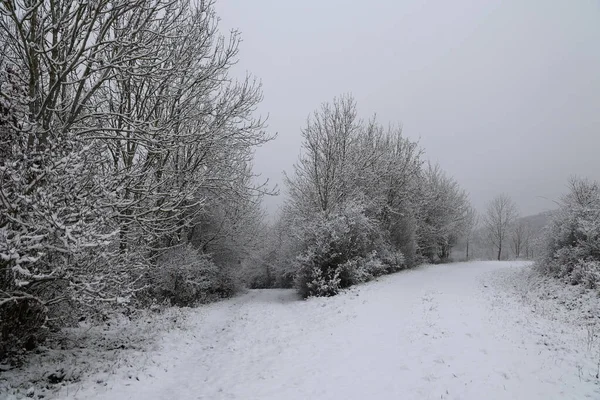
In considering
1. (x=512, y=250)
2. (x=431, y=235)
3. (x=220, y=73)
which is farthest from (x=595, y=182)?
(x=512, y=250)

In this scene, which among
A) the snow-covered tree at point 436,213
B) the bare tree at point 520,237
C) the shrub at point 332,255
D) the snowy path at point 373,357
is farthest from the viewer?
the bare tree at point 520,237

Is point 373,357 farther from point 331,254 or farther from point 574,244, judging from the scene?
point 574,244

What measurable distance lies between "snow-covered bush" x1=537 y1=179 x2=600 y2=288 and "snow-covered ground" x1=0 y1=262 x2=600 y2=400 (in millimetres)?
1484

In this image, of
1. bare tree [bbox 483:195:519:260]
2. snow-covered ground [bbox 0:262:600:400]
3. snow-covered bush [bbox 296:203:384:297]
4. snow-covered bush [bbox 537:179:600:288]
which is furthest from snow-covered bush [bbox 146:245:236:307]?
bare tree [bbox 483:195:519:260]

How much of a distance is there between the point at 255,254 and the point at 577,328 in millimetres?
16355

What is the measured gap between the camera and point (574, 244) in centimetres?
1465

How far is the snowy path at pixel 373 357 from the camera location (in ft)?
18.0

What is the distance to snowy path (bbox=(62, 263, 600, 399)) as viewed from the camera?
549 cm

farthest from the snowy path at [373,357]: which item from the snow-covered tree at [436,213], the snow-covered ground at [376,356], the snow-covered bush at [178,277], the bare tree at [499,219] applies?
the bare tree at [499,219]

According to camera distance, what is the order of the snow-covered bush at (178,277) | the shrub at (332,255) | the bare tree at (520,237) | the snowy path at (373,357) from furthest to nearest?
the bare tree at (520,237)
the shrub at (332,255)
the snow-covered bush at (178,277)
the snowy path at (373,357)

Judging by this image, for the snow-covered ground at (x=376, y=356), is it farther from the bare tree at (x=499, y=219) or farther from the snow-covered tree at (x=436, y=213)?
the bare tree at (x=499, y=219)

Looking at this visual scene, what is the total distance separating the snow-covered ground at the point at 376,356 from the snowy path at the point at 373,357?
25mm

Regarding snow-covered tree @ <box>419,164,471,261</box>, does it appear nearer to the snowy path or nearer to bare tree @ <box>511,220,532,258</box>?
the snowy path

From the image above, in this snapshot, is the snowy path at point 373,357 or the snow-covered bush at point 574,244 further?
the snow-covered bush at point 574,244
